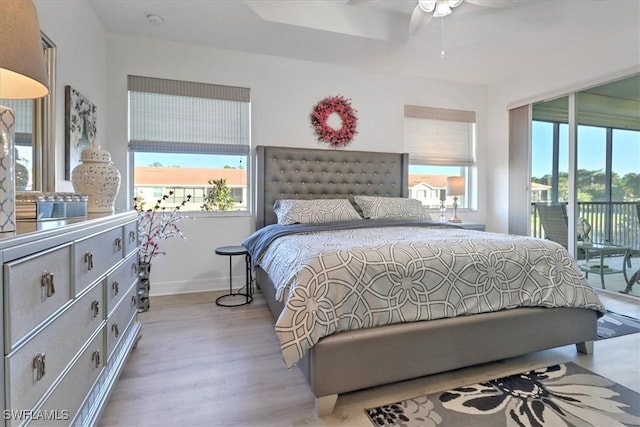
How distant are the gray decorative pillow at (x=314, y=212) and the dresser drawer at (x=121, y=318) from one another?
4.98ft

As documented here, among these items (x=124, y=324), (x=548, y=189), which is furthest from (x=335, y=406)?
(x=548, y=189)

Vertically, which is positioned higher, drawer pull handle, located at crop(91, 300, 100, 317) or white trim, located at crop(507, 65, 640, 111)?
white trim, located at crop(507, 65, 640, 111)

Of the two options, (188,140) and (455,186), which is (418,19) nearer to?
(455,186)

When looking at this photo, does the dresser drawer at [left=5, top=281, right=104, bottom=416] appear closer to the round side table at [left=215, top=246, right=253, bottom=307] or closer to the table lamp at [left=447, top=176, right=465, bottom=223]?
the round side table at [left=215, top=246, right=253, bottom=307]

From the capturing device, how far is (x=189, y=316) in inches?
109

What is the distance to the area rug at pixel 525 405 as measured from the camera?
Result: 148 centimetres

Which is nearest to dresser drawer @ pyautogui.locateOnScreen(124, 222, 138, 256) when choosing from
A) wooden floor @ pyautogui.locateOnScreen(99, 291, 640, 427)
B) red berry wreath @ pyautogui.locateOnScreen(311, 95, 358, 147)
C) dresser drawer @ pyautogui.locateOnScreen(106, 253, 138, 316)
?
dresser drawer @ pyautogui.locateOnScreen(106, 253, 138, 316)

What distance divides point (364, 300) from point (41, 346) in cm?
121

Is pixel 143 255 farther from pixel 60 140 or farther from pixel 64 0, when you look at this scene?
pixel 64 0

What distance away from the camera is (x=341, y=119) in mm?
4008

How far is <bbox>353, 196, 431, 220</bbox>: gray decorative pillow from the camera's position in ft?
11.3

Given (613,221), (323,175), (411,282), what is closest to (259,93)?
(323,175)

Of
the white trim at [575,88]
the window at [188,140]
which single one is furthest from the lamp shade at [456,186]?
the window at [188,140]

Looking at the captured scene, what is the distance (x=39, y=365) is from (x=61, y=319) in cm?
17
